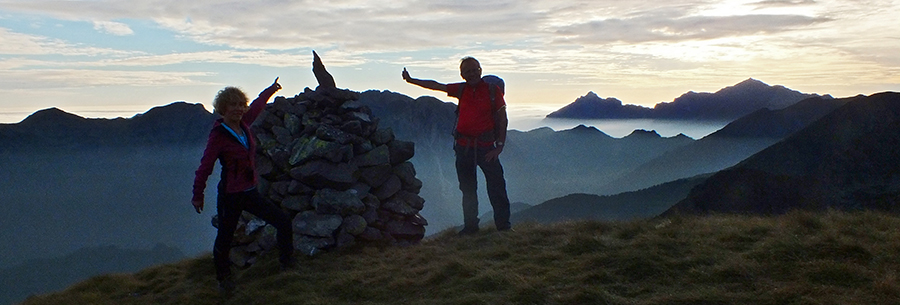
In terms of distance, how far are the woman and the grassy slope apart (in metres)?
1.10

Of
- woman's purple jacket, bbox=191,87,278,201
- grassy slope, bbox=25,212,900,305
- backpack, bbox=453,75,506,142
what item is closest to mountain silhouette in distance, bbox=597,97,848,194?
backpack, bbox=453,75,506,142

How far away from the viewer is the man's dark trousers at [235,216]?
7.98 m

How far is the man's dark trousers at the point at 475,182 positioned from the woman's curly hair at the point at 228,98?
12.8 feet

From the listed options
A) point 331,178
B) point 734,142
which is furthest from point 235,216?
point 734,142

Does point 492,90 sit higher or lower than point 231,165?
higher

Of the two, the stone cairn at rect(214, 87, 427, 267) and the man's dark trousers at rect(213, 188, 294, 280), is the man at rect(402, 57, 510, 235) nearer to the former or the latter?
the stone cairn at rect(214, 87, 427, 267)

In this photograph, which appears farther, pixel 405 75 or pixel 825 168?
pixel 825 168

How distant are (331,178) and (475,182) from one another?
260cm

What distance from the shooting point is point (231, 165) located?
7777mm

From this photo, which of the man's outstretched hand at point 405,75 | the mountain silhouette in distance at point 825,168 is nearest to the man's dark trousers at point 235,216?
the man's outstretched hand at point 405,75

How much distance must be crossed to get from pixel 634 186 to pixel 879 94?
253 ft

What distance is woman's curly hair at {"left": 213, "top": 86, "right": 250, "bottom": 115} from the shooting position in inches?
304

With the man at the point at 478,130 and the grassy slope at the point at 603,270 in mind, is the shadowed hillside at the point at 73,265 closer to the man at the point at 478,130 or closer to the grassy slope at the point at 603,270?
the grassy slope at the point at 603,270

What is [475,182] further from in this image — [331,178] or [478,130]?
[331,178]
